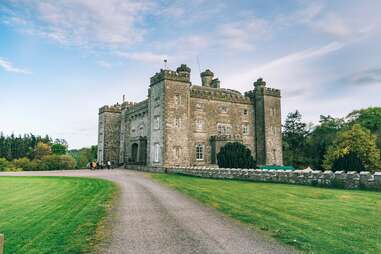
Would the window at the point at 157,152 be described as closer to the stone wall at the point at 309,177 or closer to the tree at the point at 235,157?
the tree at the point at 235,157

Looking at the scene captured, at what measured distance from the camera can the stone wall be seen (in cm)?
1622


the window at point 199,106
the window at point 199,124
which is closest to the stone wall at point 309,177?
the window at point 199,124

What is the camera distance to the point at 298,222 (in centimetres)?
884

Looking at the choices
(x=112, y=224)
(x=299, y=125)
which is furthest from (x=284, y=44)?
(x=299, y=125)

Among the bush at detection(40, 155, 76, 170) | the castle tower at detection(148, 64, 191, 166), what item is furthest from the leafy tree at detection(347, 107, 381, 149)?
the bush at detection(40, 155, 76, 170)

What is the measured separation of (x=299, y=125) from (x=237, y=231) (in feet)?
201

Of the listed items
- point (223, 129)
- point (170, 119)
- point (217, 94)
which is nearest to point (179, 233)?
point (170, 119)

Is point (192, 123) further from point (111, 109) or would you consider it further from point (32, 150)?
point (32, 150)

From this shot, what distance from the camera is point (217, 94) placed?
42875 mm

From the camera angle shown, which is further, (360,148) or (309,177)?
(360,148)

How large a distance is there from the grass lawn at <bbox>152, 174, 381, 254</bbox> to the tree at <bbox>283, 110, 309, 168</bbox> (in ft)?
140

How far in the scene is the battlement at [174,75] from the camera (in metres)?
36.9

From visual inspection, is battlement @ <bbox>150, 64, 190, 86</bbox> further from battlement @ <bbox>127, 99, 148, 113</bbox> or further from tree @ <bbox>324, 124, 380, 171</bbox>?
tree @ <bbox>324, 124, 380, 171</bbox>

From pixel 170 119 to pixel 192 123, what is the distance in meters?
4.55
